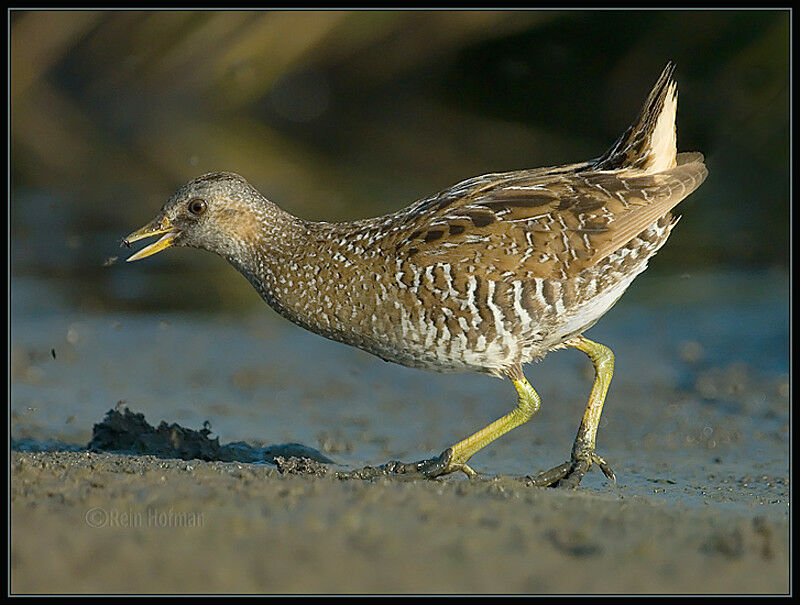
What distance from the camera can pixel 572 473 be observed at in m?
5.78

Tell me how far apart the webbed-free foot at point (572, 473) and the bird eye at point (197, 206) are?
2.23 m

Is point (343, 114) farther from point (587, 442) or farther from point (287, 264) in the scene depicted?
point (587, 442)

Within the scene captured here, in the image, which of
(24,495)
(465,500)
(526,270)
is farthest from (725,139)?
(24,495)

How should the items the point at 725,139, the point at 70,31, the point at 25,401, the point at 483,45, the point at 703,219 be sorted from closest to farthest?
the point at 25,401 → the point at 703,219 → the point at 725,139 → the point at 483,45 → the point at 70,31

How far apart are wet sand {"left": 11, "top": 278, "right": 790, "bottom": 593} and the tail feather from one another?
1.75 metres

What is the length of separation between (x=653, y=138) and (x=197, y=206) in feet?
8.25

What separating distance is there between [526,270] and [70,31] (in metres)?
12.7

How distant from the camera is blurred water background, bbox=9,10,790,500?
7.62 meters

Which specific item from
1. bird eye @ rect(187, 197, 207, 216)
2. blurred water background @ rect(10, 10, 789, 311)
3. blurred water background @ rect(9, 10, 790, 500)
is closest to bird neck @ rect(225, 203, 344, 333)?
bird eye @ rect(187, 197, 207, 216)

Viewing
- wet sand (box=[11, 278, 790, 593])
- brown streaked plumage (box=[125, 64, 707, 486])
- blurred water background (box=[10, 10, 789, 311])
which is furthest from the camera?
blurred water background (box=[10, 10, 789, 311])

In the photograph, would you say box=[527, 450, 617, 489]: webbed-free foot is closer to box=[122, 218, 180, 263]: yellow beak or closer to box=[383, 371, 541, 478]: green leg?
box=[383, 371, 541, 478]: green leg

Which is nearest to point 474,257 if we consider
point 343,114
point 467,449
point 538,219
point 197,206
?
point 538,219

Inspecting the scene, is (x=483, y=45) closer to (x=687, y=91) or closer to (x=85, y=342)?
(x=687, y=91)

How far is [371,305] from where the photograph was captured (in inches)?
219
